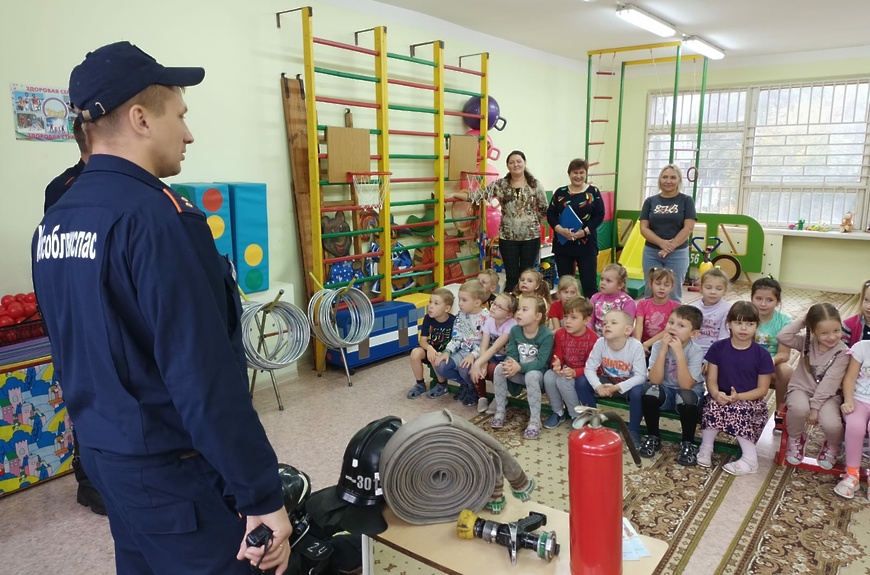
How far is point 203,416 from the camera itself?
112cm

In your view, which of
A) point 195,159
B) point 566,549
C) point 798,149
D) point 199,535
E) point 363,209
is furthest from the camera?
point 798,149

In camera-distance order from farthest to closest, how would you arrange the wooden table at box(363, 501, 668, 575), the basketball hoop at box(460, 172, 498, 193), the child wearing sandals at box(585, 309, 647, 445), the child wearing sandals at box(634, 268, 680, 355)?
1. the basketball hoop at box(460, 172, 498, 193)
2. the child wearing sandals at box(634, 268, 680, 355)
3. the child wearing sandals at box(585, 309, 647, 445)
4. the wooden table at box(363, 501, 668, 575)

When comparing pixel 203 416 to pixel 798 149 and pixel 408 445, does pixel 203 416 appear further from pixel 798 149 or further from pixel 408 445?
pixel 798 149

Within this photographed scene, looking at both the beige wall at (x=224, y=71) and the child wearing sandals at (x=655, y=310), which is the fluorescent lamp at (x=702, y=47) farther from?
the child wearing sandals at (x=655, y=310)

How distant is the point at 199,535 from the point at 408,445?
24.9 inches

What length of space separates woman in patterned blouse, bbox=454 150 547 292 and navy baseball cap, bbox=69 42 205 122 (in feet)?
14.0

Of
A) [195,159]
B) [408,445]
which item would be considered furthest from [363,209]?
[408,445]

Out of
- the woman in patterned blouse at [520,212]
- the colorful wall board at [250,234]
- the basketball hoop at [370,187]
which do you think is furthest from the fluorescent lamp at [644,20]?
the colorful wall board at [250,234]

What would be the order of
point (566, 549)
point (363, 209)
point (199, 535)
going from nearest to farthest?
point (199, 535) < point (566, 549) < point (363, 209)

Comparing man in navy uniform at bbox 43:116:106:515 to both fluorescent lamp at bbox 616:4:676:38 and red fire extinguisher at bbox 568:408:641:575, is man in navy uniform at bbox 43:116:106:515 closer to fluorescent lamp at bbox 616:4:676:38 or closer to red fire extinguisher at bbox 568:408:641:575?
red fire extinguisher at bbox 568:408:641:575

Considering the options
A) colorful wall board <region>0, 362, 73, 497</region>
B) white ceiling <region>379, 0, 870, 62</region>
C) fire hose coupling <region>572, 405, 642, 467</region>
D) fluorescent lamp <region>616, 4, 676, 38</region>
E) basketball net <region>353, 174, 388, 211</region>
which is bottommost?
colorful wall board <region>0, 362, 73, 497</region>

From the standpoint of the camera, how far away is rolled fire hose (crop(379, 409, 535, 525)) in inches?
68.7

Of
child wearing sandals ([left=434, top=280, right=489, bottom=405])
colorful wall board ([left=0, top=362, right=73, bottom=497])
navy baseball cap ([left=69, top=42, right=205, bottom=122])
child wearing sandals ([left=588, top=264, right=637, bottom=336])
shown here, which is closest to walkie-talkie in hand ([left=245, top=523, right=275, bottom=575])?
navy baseball cap ([left=69, top=42, right=205, bottom=122])

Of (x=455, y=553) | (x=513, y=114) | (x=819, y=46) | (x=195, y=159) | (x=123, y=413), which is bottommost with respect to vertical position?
(x=455, y=553)
